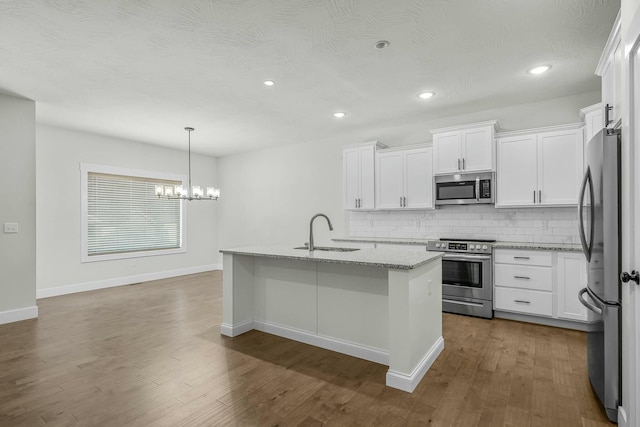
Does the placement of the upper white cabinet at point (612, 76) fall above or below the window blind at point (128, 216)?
above

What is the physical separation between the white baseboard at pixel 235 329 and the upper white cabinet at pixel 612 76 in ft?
11.4

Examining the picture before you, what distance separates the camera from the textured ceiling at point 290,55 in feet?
7.77

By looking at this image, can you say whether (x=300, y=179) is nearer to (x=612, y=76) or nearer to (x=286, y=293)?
(x=286, y=293)

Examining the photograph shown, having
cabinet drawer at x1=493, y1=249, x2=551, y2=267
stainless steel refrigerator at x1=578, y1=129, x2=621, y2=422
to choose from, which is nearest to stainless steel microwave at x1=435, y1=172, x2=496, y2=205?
cabinet drawer at x1=493, y1=249, x2=551, y2=267

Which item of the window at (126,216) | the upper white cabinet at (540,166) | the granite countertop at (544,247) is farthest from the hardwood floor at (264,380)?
the window at (126,216)

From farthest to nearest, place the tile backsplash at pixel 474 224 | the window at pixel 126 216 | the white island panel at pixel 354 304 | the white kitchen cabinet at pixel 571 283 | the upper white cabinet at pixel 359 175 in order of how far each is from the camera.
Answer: the window at pixel 126 216 < the upper white cabinet at pixel 359 175 < the tile backsplash at pixel 474 224 < the white kitchen cabinet at pixel 571 283 < the white island panel at pixel 354 304

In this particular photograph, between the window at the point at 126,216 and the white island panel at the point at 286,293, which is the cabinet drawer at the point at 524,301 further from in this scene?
the window at the point at 126,216

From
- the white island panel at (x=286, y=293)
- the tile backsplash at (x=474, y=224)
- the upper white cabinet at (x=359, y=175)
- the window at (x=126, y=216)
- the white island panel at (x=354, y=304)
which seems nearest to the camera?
the white island panel at (x=354, y=304)

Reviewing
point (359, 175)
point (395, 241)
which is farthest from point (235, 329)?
point (359, 175)

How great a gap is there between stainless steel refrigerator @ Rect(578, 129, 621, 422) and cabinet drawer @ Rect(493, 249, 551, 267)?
5.29 feet

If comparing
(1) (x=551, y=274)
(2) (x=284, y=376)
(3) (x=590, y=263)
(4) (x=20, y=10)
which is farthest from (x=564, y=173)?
(4) (x=20, y=10)

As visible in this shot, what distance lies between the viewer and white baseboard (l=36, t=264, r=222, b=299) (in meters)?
5.20

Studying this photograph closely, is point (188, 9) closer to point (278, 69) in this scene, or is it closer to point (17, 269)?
point (278, 69)

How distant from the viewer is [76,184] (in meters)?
5.52
